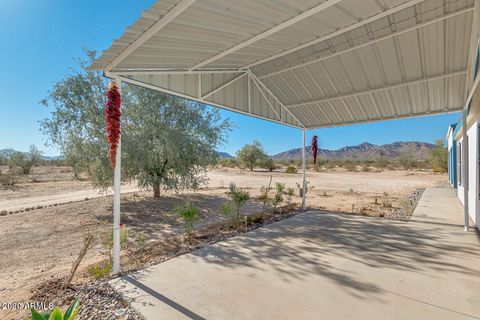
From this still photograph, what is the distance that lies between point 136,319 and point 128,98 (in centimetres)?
859

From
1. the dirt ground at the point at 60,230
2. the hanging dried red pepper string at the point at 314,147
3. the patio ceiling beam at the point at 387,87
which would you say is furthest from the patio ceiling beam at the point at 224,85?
the hanging dried red pepper string at the point at 314,147

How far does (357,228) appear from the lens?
574cm

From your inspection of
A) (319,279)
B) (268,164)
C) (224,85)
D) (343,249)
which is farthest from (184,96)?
(268,164)

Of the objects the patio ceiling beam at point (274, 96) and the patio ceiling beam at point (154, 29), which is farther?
the patio ceiling beam at point (274, 96)

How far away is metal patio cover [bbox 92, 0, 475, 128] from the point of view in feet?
9.69

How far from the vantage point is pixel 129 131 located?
356 inches

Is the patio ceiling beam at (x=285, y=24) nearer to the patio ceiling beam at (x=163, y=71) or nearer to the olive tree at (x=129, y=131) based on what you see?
the patio ceiling beam at (x=163, y=71)

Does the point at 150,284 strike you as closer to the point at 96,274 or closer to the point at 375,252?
the point at 96,274

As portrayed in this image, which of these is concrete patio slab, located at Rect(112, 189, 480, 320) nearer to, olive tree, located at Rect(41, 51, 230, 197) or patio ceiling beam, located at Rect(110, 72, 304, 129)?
patio ceiling beam, located at Rect(110, 72, 304, 129)

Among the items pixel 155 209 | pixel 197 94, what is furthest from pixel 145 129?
pixel 197 94

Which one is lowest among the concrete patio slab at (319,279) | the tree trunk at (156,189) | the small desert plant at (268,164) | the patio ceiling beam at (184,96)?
the concrete patio slab at (319,279)

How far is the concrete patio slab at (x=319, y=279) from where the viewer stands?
8.25 feet

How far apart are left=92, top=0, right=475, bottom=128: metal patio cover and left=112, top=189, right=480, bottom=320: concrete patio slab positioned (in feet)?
10.1

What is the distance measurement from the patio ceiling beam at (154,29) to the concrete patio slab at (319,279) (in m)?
3.05
